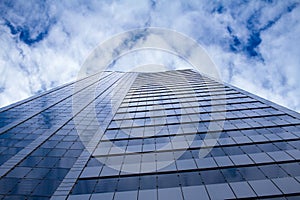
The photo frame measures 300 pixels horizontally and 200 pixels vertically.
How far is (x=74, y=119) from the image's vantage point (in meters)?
21.6

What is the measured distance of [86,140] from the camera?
17.0m

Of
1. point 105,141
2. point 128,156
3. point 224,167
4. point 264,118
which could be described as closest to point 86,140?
point 105,141

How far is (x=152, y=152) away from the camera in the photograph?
14969 millimetres

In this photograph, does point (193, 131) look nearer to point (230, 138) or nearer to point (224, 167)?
point (230, 138)

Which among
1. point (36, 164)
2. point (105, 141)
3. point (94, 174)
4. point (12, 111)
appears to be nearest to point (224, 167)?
point (94, 174)

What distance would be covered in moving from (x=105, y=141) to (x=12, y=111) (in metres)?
11.9

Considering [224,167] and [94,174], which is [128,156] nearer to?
[94,174]

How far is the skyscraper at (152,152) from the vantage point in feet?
36.5

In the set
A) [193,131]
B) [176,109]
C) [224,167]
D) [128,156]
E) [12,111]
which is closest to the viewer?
[224,167]

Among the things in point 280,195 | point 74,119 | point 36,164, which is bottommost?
point 280,195

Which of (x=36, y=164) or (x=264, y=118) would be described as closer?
(x=36, y=164)

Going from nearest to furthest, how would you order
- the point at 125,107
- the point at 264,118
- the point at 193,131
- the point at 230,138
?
1. the point at 230,138
2. the point at 193,131
3. the point at 264,118
4. the point at 125,107

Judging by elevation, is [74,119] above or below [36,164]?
above

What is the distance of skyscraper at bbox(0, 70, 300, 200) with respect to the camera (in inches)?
438
